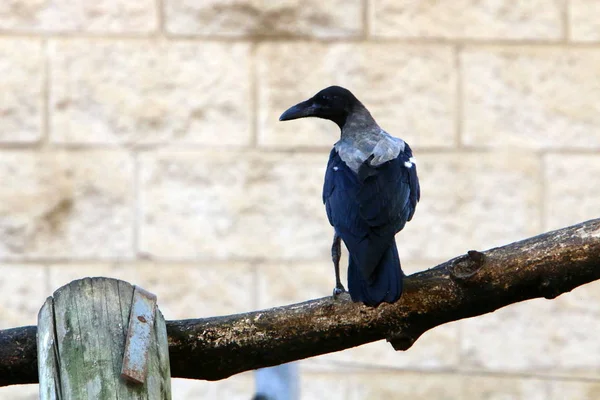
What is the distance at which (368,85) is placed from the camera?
430 cm

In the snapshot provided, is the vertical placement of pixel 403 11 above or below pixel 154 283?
above

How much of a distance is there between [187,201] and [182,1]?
2.46 feet

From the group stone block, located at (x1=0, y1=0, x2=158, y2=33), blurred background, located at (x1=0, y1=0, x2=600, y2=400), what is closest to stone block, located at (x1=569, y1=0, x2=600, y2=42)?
blurred background, located at (x1=0, y1=0, x2=600, y2=400)

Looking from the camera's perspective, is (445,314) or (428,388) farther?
(428,388)

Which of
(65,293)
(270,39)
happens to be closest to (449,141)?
(270,39)

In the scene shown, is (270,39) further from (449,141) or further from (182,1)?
(449,141)

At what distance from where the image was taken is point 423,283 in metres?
2.26

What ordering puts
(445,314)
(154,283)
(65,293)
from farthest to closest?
(154,283) → (445,314) → (65,293)

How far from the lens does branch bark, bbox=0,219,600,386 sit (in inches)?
87.9

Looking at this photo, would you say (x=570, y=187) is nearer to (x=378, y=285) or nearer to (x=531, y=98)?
(x=531, y=98)

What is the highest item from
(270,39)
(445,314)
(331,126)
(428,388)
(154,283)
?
(270,39)

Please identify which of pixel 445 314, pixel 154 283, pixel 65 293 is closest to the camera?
pixel 65 293

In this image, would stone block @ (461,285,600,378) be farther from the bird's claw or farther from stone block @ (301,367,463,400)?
the bird's claw

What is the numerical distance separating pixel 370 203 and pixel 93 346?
0.96 m
